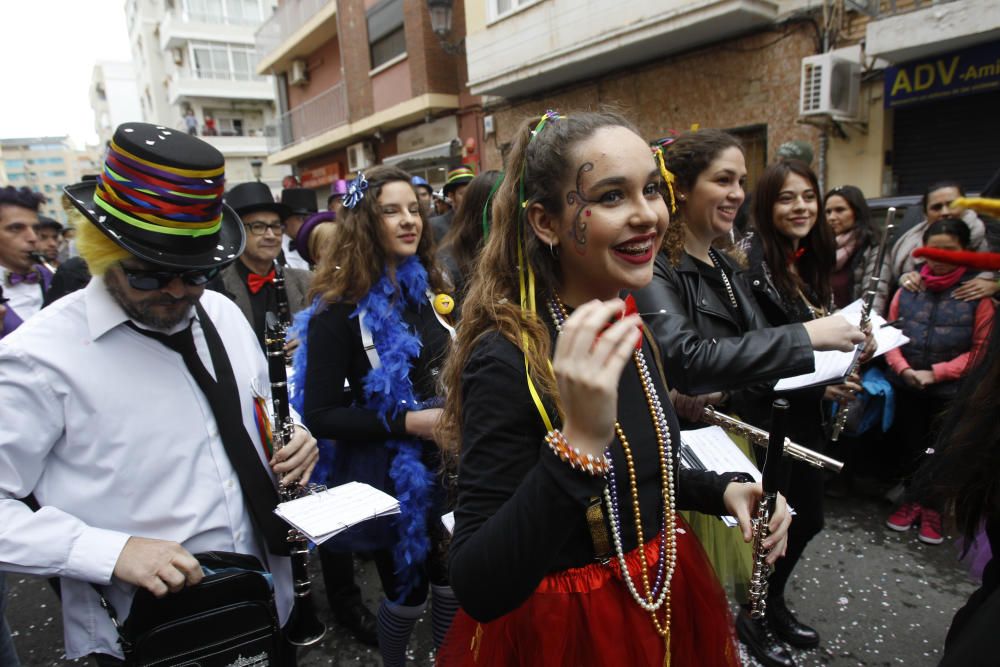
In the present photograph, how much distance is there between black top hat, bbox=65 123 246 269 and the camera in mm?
1649

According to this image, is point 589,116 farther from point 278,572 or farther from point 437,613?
point 437,613

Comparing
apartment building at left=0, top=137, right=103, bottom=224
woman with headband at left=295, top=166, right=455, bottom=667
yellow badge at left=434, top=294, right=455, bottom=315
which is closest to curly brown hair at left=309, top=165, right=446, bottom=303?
woman with headband at left=295, top=166, right=455, bottom=667

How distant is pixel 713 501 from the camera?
1575mm

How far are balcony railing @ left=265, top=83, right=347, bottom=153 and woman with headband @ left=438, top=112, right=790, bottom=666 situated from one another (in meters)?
17.3

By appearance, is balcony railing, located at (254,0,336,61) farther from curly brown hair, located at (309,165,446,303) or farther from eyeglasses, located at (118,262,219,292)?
eyeglasses, located at (118,262,219,292)

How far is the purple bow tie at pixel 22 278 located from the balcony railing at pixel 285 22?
49.7 feet

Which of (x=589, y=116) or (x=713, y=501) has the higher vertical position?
(x=589, y=116)

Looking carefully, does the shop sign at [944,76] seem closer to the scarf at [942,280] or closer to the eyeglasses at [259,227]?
the scarf at [942,280]

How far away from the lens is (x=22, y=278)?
466 cm

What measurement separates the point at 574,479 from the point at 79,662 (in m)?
3.57

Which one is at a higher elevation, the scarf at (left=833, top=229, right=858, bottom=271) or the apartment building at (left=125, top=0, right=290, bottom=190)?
the apartment building at (left=125, top=0, right=290, bottom=190)

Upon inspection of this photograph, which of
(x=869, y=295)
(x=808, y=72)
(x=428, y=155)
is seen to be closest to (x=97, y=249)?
(x=869, y=295)

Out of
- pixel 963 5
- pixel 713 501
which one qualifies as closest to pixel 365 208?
pixel 713 501

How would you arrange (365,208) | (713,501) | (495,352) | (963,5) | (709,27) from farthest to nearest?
(709,27) → (963,5) → (365,208) → (713,501) → (495,352)
